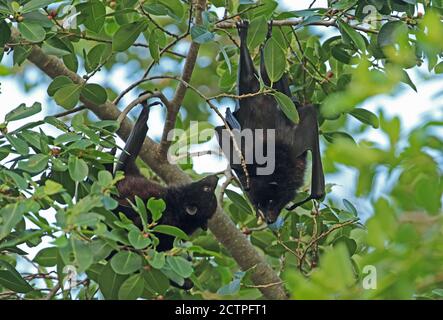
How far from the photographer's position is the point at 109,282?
5008 millimetres

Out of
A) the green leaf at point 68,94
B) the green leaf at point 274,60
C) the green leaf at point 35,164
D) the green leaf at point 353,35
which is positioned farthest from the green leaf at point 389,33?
the green leaf at point 35,164

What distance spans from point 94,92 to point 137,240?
2.30 metres

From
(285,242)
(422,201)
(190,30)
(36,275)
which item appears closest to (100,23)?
(190,30)

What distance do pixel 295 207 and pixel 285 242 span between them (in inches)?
13.2

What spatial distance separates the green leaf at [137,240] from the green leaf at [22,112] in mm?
1430

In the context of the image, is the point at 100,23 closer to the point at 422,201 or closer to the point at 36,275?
the point at 36,275

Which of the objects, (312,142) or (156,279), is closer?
(156,279)

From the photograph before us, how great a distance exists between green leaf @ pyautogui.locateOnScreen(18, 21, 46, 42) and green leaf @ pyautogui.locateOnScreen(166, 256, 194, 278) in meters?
1.83

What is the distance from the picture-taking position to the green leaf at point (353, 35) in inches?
237

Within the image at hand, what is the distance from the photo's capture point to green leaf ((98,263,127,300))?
16.4 feet

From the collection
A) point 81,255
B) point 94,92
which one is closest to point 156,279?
point 81,255

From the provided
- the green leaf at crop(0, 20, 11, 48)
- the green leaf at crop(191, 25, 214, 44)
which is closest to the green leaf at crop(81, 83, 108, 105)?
the green leaf at crop(0, 20, 11, 48)

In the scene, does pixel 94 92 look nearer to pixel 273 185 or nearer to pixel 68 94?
pixel 68 94

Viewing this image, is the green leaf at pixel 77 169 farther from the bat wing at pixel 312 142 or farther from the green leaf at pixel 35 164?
the bat wing at pixel 312 142
